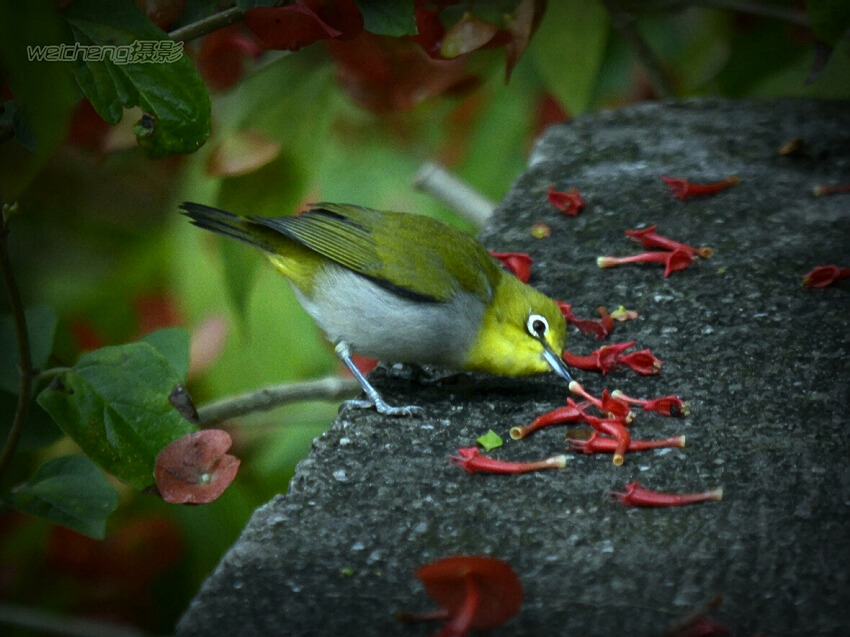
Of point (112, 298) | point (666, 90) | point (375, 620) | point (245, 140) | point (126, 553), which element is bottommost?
point (126, 553)

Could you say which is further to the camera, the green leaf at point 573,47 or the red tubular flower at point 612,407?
the green leaf at point 573,47

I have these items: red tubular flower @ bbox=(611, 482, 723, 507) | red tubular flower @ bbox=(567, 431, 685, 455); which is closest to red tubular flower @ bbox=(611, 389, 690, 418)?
red tubular flower @ bbox=(567, 431, 685, 455)

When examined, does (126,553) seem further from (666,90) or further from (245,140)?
(666,90)

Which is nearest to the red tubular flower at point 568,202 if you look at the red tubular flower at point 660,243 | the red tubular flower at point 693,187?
the red tubular flower at point 660,243

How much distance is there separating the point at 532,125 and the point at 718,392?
232cm

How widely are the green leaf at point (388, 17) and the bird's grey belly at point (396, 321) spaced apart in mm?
801

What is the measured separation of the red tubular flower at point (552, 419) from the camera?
7.48 ft

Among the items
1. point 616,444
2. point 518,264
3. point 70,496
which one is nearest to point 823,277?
point 518,264

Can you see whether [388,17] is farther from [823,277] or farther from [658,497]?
[823,277]

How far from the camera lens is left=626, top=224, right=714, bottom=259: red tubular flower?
300 centimetres

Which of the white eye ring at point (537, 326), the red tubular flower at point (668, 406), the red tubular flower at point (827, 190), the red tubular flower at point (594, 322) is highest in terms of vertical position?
the white eye ring at point (537, 326)

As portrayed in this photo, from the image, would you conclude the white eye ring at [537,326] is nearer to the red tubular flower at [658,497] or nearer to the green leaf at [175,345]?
the red tubular flower at [658,497]

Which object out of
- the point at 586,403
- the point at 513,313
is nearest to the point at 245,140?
the point at 513,313

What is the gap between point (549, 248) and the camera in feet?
10.5
